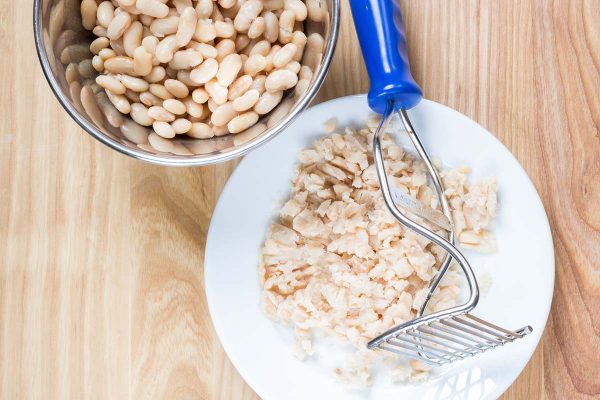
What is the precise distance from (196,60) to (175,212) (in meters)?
0.20

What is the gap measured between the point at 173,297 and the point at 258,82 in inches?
10.5

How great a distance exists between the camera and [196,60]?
0.67 metres

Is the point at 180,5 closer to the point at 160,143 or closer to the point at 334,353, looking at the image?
the point at 160,143

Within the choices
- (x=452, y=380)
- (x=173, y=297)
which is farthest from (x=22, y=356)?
(x=452, y=380)

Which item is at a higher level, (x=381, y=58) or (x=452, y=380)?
(x=381, y=58)

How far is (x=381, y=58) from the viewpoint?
2.24 ft

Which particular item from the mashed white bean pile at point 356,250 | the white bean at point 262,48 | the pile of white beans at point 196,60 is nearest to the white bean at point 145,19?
the pile of white beans at point 196,60

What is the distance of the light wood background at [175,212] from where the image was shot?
79 cm

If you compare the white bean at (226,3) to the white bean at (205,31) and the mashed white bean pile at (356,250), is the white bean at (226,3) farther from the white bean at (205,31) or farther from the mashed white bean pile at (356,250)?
the mashed white bean pile at (356,250)

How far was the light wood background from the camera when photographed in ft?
2.58

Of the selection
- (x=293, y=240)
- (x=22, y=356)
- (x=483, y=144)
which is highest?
(x=483, y=144)

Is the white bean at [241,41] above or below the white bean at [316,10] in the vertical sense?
below

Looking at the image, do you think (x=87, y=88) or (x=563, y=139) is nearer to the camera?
(x=87, y=88)

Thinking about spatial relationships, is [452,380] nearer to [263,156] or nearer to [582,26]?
[263,156]
